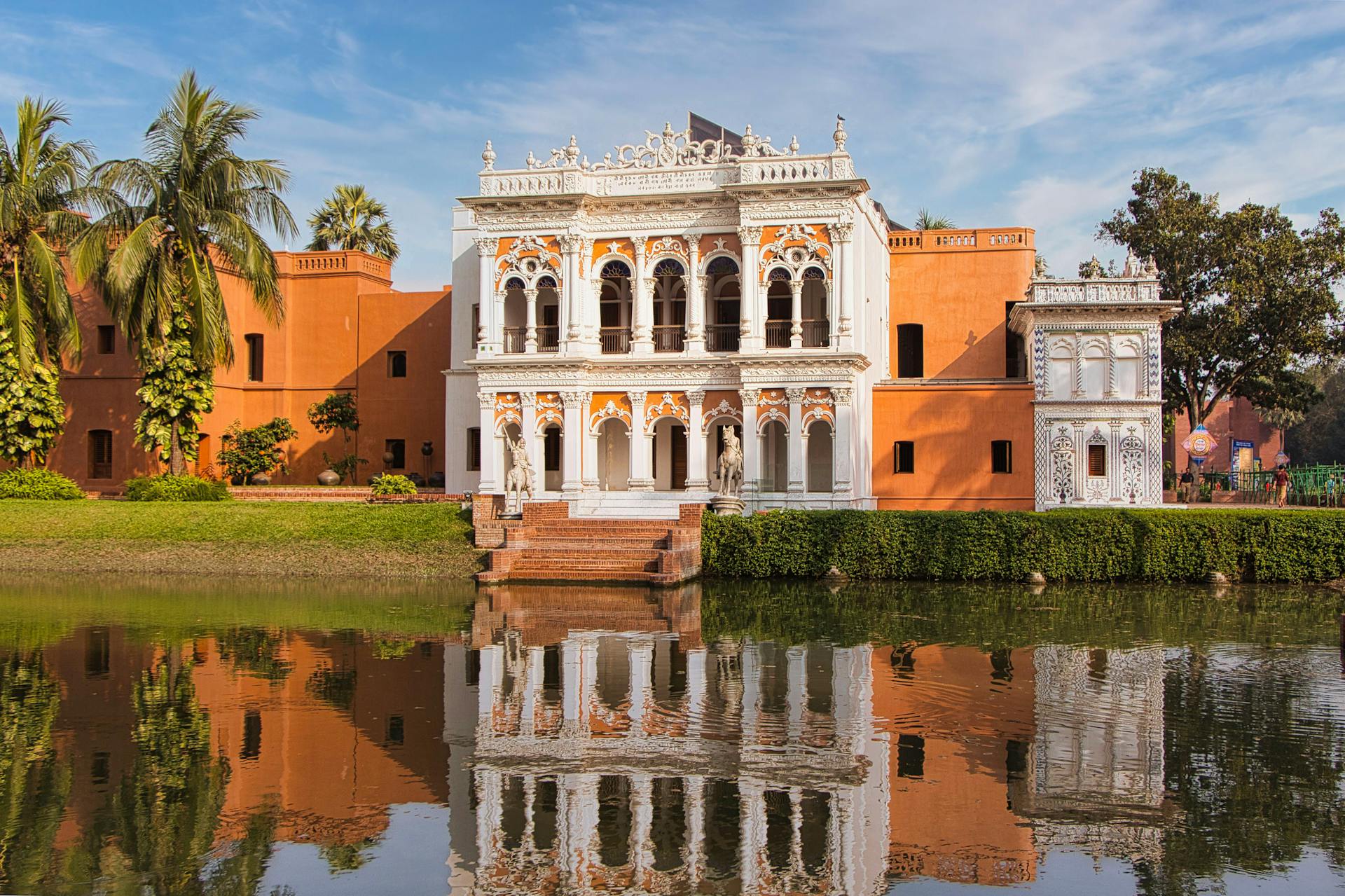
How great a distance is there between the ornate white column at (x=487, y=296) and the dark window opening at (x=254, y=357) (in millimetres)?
9596

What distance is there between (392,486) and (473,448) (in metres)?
4.17

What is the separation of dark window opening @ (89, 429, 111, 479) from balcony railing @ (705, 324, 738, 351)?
17.0m

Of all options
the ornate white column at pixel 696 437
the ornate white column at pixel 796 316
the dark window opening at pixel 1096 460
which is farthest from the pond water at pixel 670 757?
the dark window opening at pixel 1096 460

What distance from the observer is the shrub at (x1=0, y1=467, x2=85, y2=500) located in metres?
28.2

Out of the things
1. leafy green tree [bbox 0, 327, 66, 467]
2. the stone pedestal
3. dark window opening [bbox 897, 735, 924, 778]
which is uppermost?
leafy green tree [bbox 0, 327, 66, 467]

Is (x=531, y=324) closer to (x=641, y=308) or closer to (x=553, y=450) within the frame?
(x=641, y=308)

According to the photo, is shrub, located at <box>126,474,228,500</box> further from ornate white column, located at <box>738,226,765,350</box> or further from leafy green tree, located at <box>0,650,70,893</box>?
leafy green tree, located at <box>0,650,70,893</box>

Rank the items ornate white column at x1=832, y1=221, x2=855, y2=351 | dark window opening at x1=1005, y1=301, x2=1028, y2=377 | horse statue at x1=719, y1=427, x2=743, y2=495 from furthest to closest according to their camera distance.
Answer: dark window opening at x1=1005, y1=301, x2=1028, y2=377 < ornate white column at x1=832, y1=221, x2=855, y2=351 < horse statue at x1=719, y1=427, x2=743, y2=495

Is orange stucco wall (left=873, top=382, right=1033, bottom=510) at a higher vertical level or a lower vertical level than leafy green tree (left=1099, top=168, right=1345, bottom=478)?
lower

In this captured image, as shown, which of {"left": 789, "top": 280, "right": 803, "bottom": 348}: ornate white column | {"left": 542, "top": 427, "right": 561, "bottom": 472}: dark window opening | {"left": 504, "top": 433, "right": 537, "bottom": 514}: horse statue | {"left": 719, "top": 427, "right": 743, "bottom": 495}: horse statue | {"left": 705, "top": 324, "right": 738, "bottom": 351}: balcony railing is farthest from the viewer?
{"left": 542, "top": 427, "right": 561, "bottom": 472}: dark window opening

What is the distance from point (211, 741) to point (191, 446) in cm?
2241

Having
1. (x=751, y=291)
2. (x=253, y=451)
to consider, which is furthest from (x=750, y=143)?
(x=253, y=451)

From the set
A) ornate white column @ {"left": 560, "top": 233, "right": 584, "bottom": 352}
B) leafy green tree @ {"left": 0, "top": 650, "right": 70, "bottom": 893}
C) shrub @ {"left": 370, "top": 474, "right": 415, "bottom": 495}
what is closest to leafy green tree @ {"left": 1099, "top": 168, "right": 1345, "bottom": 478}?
ornate white column @ {"left": 560, "top": 233, "right": 584, "bottom": 352}

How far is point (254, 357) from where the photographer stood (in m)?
36.9
